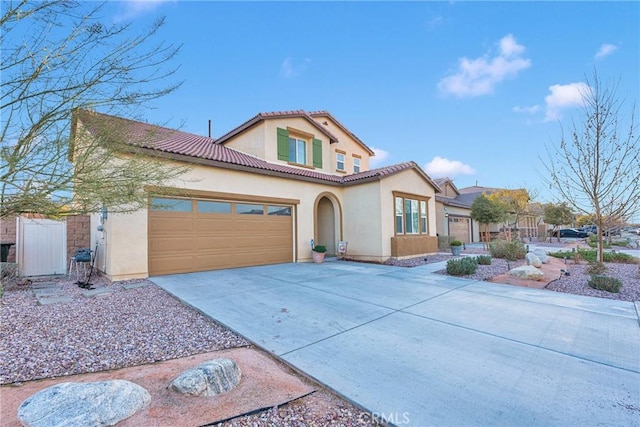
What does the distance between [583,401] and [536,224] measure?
3899 cm

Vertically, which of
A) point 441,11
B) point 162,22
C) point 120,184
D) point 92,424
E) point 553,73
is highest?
point 441,11

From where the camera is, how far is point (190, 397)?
258 cm

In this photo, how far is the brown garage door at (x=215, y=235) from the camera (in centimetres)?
857

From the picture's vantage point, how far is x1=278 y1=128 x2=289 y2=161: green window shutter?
13188 millimetres

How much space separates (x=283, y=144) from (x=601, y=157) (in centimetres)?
1129

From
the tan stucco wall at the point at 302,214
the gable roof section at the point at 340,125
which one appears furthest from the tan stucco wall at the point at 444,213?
the gable roof section at the point at 340,125

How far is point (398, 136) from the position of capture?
1848cm

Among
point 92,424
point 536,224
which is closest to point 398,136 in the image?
point 92,424

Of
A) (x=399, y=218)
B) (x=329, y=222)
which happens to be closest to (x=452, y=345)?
(x=399, y=218)

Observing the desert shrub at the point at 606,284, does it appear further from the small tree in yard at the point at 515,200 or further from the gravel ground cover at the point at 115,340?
the small tree in yard at the point at 515,200

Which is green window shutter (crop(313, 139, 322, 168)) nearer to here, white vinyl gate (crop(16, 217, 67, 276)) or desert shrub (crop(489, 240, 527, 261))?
desert shrub (crop(489, 240, 527, 261))

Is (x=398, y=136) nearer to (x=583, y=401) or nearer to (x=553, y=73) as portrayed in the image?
(x=553, y=73)

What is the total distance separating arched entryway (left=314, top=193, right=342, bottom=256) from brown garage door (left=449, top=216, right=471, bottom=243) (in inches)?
500

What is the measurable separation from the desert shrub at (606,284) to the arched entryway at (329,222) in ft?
28.6
